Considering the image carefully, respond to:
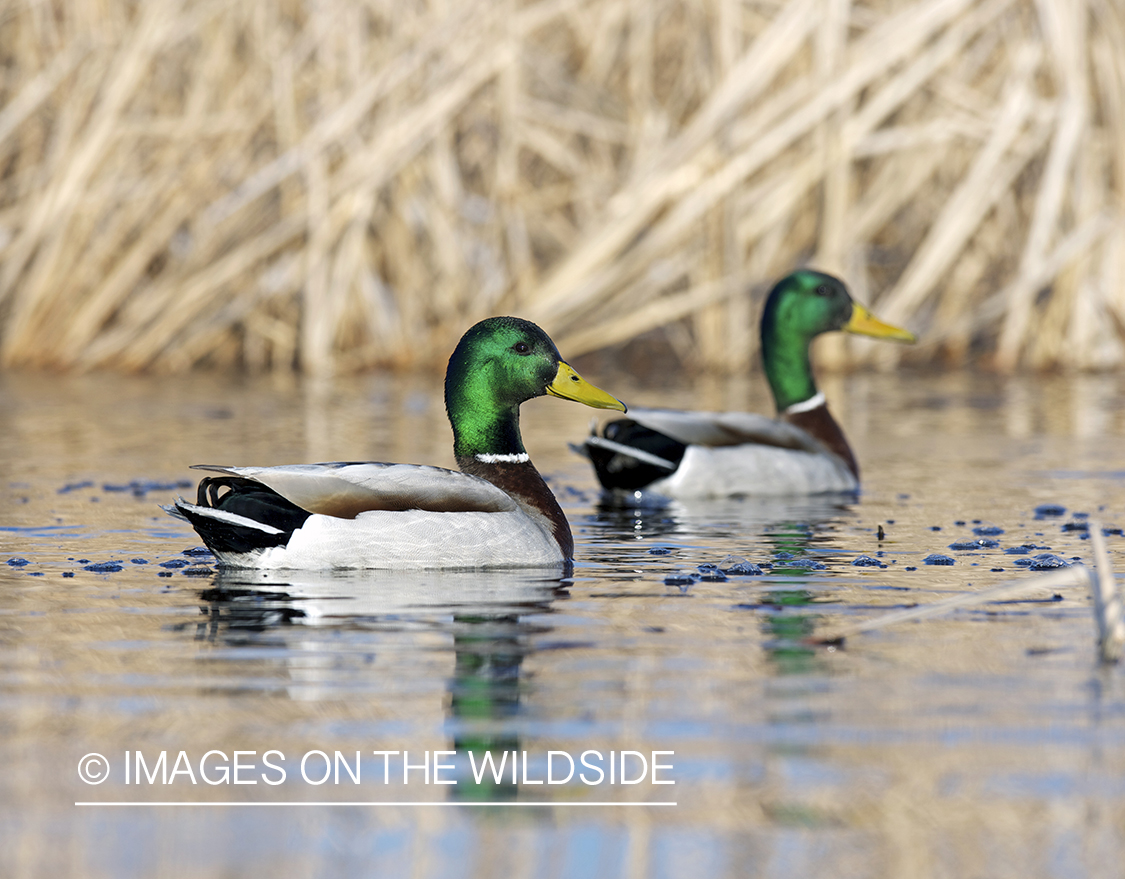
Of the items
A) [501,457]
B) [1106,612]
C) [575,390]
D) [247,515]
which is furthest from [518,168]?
[1106,612]

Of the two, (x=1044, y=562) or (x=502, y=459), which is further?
(x=502, y=459)

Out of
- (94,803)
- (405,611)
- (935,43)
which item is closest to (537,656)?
(405,611)

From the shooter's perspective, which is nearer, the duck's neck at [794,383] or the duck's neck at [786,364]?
the duck's neck at [794,383]

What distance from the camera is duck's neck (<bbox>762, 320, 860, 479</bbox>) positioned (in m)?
10.5

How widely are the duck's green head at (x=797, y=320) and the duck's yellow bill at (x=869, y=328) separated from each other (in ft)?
0.03

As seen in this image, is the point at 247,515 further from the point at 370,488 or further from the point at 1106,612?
the point at 1106,612

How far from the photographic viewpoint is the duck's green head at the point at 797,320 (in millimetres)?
10844

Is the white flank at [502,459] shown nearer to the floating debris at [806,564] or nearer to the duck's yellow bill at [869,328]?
the floating debris at [806,564]

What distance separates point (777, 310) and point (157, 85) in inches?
267

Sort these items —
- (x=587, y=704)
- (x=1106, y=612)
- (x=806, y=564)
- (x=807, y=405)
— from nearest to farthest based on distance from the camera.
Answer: (x=587, y=704) → (x=1106, y=612) → (x=806, y=564) → (x=807, y=405)

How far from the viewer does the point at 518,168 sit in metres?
16.5

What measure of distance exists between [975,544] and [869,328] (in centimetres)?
397

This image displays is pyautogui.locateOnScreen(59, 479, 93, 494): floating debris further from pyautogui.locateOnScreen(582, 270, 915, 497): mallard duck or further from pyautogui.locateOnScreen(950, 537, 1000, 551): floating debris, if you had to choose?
pyautogui.locateOnScreen(950, 537, 1000, 551): floating debris

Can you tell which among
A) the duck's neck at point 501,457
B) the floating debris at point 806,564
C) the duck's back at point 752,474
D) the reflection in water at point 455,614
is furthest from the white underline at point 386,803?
the duck's back at point 752,474
